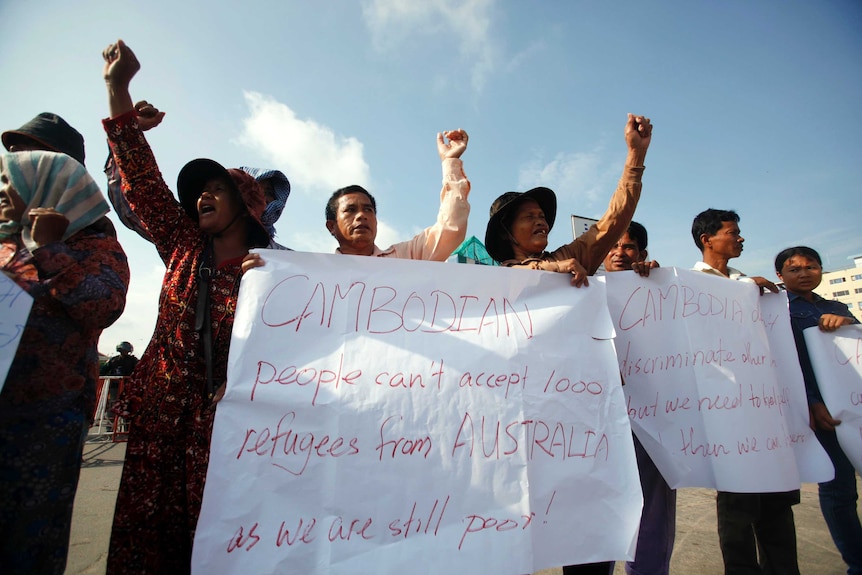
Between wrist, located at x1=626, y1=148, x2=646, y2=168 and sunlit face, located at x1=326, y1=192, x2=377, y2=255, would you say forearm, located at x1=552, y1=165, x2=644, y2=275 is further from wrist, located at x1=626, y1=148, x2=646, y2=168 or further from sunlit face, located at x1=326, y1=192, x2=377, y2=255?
sunlit face, located at x1=326, y1=192, x2=377, y2=255

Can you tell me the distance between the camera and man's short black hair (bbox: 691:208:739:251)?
281 centimetres

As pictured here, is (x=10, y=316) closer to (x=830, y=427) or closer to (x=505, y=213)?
(x=505, y=213)

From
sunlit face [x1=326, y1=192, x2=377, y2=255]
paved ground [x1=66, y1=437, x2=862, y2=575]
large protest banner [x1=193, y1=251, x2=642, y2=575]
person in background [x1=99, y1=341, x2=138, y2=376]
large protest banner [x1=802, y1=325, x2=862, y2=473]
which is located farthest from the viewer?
person in background [x1=99, y1=341, x2=138, y2=376]

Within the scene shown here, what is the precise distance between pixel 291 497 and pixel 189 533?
467mm

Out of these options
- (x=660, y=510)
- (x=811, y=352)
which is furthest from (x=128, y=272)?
(x=811, y=352)

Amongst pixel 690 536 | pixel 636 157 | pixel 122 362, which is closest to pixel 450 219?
pixel 636 157

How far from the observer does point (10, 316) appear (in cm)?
131

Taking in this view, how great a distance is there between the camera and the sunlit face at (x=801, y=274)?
9.75 ft

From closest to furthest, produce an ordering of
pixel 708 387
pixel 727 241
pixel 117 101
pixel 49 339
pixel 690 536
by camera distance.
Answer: pixel 49 339
pixel 117 101
pixel 708 387
pixel 727 241
pixel 690 536

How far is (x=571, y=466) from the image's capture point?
5.39 feet

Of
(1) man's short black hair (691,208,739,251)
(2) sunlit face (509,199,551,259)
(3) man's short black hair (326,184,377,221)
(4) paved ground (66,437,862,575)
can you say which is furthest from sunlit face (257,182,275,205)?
(1) man's short black hair (691,208,739,251)

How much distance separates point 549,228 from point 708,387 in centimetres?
115

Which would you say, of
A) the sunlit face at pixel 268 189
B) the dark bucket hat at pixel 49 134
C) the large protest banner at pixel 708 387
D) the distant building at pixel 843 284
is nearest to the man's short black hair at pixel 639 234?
the large protest banner at pixel 708 387

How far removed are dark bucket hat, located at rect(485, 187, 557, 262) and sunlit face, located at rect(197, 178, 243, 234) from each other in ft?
4.50
